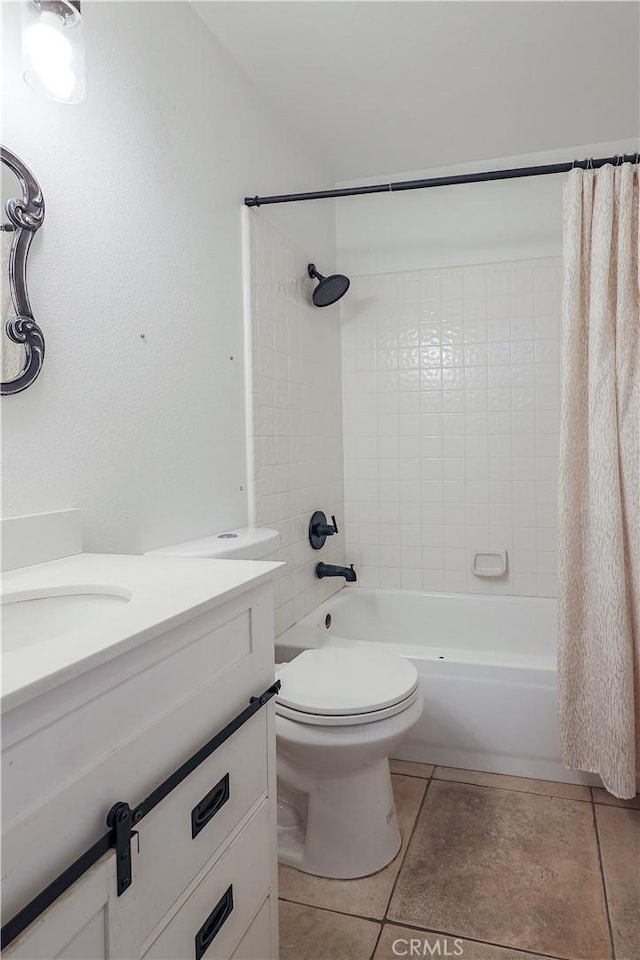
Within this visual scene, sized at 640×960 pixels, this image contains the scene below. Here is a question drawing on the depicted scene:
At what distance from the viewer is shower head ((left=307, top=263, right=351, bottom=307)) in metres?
2.59

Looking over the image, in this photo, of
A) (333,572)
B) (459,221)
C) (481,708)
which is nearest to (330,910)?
(481,708)

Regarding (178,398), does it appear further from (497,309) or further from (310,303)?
(497,309)

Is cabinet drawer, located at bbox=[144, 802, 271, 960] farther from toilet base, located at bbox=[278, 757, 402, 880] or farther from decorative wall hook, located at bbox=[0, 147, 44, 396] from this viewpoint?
decorative wall hook, located at bbox=[0, 147, 44, 396]

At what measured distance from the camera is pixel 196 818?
33.3 inches

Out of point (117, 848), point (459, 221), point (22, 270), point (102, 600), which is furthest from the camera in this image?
point (459, 221)

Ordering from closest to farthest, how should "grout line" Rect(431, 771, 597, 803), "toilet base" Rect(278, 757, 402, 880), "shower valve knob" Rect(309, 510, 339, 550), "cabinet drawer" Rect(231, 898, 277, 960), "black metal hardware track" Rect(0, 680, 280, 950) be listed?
1. "black metal hardware track" Rect(0, 680, 280, 950)
2. "cabinet drawer" Rect(231, 898, 277, 960)
3. "toilet base" Rect(278, 757, 402, 880)
4. "grout line" Rect(431, 771, 597, 803)
5. "shower valve knob" Rect(309, 510, 339, 550)

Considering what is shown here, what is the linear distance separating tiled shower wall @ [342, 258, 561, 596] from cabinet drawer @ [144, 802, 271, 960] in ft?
6.48

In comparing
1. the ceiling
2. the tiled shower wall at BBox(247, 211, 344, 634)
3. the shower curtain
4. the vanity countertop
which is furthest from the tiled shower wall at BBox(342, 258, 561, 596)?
the vanity countertop

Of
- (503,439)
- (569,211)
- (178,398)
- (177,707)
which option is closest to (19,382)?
(178,398)

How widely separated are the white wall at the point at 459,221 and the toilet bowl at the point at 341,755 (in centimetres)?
192

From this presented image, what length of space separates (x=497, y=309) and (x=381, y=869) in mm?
2215

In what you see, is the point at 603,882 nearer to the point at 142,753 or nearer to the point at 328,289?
the point at 142,753

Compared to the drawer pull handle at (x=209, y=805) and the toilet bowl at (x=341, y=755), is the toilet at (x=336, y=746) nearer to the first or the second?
the toilet bowl at (x=341, y=755)

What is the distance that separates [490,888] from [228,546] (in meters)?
1.10
